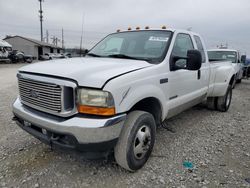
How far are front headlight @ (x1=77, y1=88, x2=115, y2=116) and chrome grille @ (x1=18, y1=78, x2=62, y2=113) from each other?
9.8 inches

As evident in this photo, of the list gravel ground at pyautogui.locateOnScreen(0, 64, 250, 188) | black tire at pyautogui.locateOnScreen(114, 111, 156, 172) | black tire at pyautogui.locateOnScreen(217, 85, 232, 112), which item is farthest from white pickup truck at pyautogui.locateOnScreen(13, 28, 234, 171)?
black tire at pyautogui.locateOnScreen(217, 85, 232, 112)

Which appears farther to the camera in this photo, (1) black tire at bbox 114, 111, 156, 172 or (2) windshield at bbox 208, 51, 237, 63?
(2) windshield at bbox 208, 51, 237, 63

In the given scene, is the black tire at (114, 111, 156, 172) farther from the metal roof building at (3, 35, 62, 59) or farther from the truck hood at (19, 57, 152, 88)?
the metal roof building at (3, 35, 62, 59)

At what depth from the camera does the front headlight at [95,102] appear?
2004 mm

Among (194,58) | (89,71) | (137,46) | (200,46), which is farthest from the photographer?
(200,46)

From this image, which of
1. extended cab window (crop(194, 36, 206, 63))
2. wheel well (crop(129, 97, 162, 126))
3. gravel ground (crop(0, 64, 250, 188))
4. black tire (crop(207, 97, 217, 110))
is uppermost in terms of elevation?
extended cab window (crop(194, 36, 206, 63))

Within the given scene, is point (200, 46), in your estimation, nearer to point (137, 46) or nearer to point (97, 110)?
point (137, 46)

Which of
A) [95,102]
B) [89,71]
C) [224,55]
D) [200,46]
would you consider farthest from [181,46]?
[224,55]

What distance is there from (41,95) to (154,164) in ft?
5.91

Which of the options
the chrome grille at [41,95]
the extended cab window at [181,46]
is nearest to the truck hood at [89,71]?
the chrome grille at [41,95]

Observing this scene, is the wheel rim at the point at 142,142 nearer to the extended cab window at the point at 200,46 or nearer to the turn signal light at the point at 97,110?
the turn signal light at the point at 97,110

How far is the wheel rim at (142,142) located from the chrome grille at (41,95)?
105 cm

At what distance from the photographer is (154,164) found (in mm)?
2791

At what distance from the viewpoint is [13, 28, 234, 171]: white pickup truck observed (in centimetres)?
201
